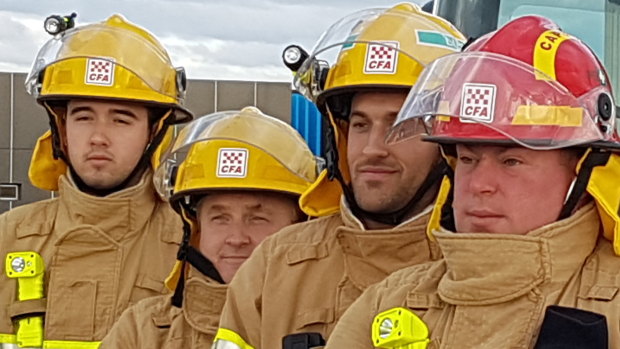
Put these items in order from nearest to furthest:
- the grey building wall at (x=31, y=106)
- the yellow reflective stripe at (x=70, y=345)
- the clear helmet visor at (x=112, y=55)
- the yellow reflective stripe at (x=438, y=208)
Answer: the yellow reflective stripe at (x=438, y=208), the yellow reflective stripe at (x=70, y=345), the clear helmet visor at (x=112, y=55), the grey building wall at (x=31, y=106)

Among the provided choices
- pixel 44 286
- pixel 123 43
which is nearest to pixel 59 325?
pixel 44 286

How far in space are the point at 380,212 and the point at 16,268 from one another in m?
1.93

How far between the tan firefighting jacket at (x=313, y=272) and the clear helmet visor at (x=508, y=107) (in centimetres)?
55

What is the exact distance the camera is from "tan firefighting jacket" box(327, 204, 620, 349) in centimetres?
289

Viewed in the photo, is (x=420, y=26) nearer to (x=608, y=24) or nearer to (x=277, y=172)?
(x=277, y=172)

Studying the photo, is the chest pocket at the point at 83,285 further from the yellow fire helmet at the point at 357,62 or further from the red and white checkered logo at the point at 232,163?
the yellow fire helmet at the point at 357,62

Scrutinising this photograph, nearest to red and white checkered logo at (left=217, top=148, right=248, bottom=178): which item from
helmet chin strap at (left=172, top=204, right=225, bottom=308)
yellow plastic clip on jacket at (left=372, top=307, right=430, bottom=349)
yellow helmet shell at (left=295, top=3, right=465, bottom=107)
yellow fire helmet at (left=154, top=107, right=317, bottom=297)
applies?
yellow fire helmet at (left=154, top=107, right=317, bottom=297)

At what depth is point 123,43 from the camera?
17.7 ft

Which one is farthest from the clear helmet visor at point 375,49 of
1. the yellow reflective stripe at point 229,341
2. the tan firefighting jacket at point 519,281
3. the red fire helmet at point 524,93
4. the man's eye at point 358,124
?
the tan firefighting jacket at point 519,281

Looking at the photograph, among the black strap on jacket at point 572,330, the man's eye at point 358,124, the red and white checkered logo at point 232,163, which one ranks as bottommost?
the black strap on jacket at point 572,330

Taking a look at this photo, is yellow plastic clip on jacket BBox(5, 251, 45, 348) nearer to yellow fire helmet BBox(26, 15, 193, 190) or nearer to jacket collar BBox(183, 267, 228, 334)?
yellow fire helmet BBox(26, 15, 193, 190)

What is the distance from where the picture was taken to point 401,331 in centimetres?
303

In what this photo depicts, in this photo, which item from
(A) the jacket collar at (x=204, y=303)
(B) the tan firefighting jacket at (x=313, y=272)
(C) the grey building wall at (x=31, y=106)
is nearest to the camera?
(B) the tan firefighting jacket at (x=313, y=272)

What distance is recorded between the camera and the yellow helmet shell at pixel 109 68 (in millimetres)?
5207
